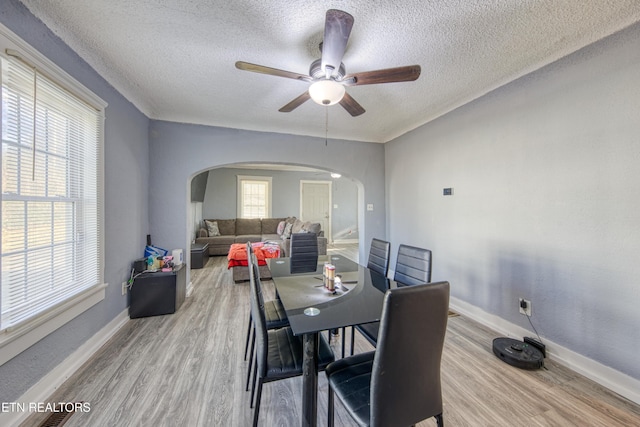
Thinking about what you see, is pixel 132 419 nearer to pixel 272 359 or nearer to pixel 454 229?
pixel 272 359

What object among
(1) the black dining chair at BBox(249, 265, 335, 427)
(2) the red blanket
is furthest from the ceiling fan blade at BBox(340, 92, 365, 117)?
(2) the red blanket

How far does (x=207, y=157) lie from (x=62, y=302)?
2313 millimetres

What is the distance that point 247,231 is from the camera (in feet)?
23.6

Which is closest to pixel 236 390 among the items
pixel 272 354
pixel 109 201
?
pixel 272 354

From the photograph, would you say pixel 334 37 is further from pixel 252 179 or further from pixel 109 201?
pixel 252 179

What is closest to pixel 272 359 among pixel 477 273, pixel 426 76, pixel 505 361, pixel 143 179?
pixel 505 361

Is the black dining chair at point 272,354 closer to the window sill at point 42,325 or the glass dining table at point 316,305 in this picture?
the glass dining table at point 316,305

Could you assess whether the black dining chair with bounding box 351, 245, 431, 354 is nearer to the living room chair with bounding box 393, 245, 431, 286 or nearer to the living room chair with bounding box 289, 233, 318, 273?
the living room chair with bounding box 393, 245, 431, 286

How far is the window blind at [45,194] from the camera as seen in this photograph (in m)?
1.41

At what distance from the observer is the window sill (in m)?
1.36

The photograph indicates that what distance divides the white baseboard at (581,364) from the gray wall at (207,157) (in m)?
2.25

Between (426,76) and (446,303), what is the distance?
2239mm

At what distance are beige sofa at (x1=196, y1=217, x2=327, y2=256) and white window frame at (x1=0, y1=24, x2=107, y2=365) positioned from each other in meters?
3.74

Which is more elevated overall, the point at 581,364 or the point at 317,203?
the point at 317,203
